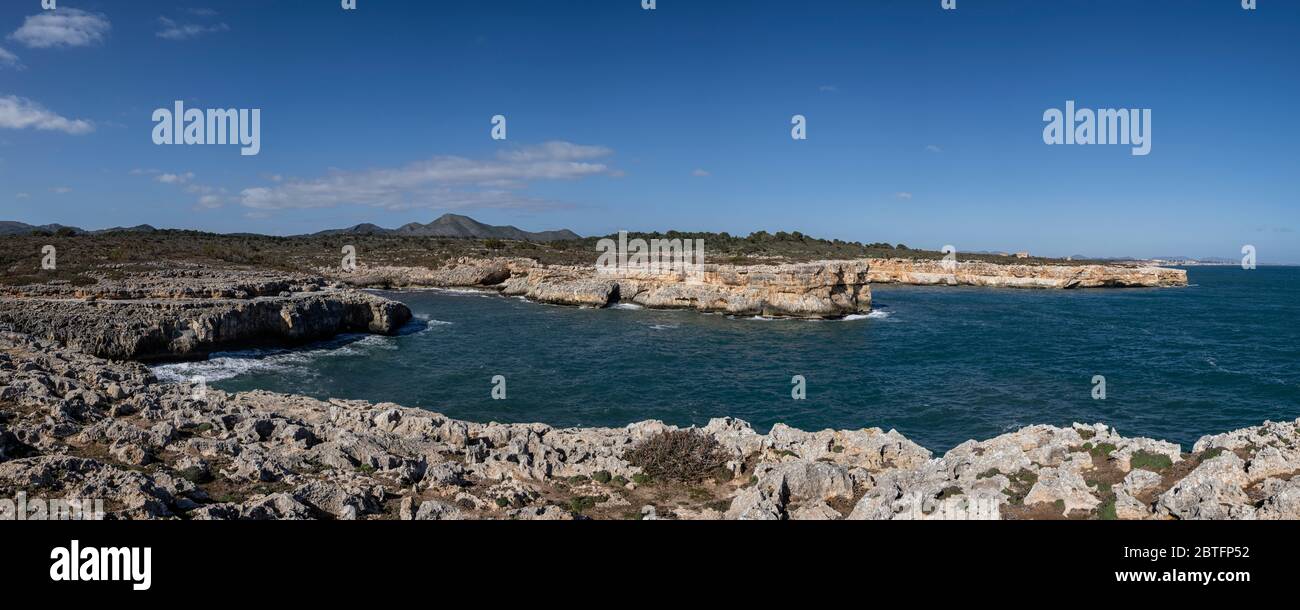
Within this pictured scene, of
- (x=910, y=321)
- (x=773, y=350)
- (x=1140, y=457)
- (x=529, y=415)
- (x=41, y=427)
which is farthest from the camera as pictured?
(x=910, y=321)

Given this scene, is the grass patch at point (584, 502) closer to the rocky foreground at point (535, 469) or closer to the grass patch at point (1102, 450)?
the rocky foreground at point (535, 469)

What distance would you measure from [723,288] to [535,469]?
42.5 m

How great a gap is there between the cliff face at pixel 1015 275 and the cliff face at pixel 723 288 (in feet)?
118

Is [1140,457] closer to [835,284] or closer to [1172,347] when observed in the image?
[1172,347]

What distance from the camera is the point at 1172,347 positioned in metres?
36.2

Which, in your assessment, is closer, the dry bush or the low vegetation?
the dry bush

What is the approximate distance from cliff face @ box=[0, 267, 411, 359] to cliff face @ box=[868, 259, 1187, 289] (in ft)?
224

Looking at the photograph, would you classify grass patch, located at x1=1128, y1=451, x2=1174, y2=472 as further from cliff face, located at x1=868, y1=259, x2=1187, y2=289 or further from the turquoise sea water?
cliff face, located at x1=868, y1=259, x2=1187, y2=289

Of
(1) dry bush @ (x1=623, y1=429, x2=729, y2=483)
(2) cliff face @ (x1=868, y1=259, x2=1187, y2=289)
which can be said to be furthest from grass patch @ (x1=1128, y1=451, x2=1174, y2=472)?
(2) cliff face @ (x1=868, y1=259, x2=1187, y2=289)

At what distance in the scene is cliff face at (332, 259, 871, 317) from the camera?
50000 millimetres

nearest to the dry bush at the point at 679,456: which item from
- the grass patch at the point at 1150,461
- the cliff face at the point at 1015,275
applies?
the grass patch at the point at 1150,461

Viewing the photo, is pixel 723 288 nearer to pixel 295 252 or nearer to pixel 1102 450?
pixel 1102 450
